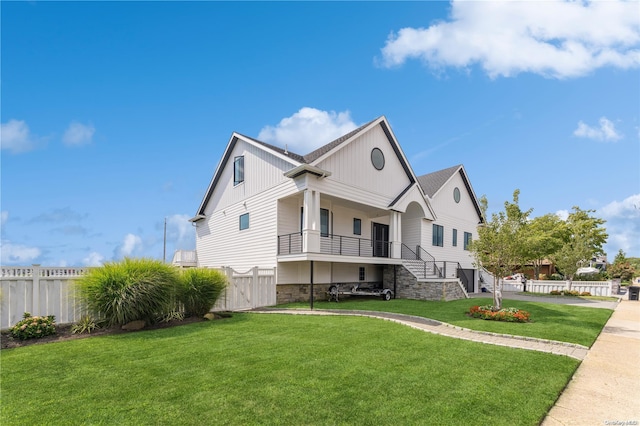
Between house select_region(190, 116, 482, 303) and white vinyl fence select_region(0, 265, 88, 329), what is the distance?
25.5 ft

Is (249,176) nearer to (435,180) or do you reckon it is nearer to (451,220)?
(435,180)

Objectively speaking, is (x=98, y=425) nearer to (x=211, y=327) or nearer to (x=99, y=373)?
(x=99, y=373)

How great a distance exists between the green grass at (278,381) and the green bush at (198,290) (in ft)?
7.53

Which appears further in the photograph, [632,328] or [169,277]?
[632,328]

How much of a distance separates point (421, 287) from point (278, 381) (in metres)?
13.9

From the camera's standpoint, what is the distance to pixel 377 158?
1794 cm

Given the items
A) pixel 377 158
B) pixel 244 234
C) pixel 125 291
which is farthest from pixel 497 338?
pixel 244 234

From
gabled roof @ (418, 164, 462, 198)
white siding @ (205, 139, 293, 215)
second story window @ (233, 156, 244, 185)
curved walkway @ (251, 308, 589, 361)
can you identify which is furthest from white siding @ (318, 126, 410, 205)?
curved walkway @ (251, 308, 589, 361)

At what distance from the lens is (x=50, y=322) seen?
312 inches

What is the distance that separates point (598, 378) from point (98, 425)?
7.24 metres

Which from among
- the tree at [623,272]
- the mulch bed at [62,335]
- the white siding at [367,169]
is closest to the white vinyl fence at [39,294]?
the mulch bed at [62,335]

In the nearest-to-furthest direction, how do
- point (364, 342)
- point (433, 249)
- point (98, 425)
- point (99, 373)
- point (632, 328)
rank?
point (98, 425), point (99, 373), point (364, 342), point (632, 328), point (433, 249)

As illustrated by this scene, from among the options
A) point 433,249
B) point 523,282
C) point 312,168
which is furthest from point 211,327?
point 523,282

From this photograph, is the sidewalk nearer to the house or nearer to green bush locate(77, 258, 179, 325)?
the house
